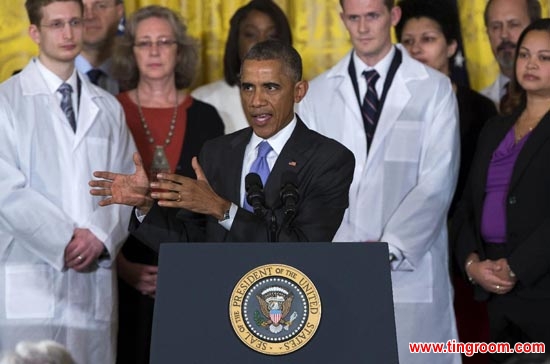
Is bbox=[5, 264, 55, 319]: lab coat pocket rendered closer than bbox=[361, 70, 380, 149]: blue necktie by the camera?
Yes

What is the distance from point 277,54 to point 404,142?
55.4 inches

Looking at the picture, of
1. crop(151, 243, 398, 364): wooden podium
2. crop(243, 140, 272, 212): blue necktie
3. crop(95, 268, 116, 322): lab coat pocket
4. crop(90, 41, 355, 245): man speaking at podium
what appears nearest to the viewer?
crop(151, 243, 398, 364): wooden podium

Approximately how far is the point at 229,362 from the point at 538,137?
83.8 inches

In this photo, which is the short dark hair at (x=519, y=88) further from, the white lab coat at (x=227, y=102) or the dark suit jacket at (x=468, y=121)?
the white lab coat at (x=227, y=102)

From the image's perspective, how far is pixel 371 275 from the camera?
2.91 m

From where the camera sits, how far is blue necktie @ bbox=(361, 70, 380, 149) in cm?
492

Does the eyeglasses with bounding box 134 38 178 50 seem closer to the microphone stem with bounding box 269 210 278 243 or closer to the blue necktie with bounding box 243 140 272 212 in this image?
the blue necktie with bounding box 243 140 272 212

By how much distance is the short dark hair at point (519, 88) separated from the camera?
4.61 m

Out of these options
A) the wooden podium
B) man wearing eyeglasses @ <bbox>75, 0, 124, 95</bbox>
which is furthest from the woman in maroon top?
the wooden podium

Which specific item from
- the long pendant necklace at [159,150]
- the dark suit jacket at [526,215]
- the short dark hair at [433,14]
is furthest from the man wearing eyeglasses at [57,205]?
the short dark hair at [433,14]

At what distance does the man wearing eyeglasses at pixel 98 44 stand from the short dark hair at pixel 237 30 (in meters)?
0.60

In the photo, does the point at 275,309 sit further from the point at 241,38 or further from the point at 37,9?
the point at 241,38

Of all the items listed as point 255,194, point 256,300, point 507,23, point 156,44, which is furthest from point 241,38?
point 256,300

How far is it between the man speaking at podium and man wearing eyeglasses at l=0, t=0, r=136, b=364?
1107mm
